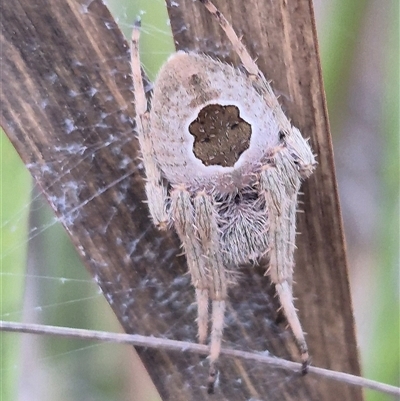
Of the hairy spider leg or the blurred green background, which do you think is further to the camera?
the blurred green background

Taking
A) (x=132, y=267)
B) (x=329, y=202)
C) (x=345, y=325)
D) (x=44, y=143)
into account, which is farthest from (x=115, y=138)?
(x=345, y=325)

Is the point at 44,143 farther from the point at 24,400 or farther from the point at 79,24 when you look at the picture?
the point at 24,400

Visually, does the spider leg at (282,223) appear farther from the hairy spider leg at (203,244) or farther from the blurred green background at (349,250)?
the blurred green background at (349,250)

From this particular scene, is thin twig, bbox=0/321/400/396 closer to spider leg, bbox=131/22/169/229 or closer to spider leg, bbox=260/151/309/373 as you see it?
spider leg, bbox=260/151/309/373

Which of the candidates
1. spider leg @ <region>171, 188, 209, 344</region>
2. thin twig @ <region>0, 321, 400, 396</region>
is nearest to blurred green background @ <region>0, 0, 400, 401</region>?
thin twig @ <region>0, 321, 400, 396</region>

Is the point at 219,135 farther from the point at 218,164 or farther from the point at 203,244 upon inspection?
the point at 203,244

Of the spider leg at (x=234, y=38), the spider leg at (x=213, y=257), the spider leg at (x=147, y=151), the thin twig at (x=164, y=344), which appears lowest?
the thin twig at (x=164, y=344)

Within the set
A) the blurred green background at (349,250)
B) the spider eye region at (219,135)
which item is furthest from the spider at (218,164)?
the blurred green background at (349,250)
